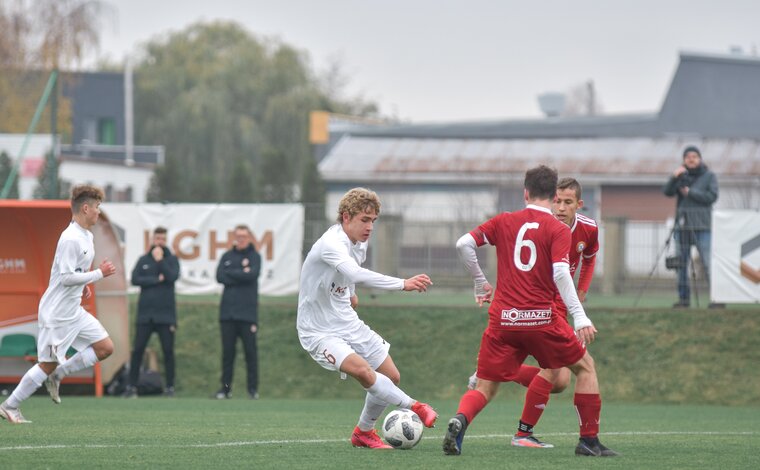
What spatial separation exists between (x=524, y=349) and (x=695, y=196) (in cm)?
1062

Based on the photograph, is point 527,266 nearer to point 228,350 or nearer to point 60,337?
point 60,337

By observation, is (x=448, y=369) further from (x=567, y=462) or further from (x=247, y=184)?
(x=247, y=184)

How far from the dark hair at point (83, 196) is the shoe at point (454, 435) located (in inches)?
184

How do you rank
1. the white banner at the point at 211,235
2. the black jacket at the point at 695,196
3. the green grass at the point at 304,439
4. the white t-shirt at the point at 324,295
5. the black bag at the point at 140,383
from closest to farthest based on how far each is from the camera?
the green grass at the point at 304,439, the white t-shirt at the point at 324,295, the black bag at the point at 140,383, the black jacket at the point at 695,196, the white banner at the point at 211,235

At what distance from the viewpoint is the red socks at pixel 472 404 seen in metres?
8.62

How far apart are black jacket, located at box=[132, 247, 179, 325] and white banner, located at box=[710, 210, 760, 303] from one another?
8.40 metres

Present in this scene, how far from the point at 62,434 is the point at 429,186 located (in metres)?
34.5

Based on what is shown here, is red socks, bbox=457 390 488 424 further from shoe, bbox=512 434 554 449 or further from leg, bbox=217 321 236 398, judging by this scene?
leg, bbox=217 321 236 398

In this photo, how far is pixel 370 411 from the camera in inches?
A: 364

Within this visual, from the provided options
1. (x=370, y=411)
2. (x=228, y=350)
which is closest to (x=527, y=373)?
(x=370, y=411)

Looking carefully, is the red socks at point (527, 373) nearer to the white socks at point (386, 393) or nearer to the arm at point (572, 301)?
the white socks at point (386, 393)

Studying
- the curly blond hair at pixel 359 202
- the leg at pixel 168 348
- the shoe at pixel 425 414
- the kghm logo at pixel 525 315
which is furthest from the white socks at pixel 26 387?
the leg at pixel 168 348

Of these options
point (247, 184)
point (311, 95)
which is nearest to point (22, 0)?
point (247, 184)

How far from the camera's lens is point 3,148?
39.4 m
